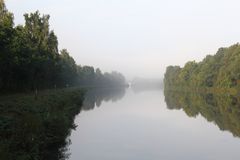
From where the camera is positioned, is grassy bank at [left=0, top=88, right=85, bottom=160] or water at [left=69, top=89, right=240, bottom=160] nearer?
grassy bank at [left=0, top=88, right=85, bottom=160]

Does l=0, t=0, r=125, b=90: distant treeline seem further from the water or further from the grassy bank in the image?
the grassy bank

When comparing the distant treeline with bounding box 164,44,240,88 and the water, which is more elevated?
the distant treeline with bounding box 164,44,240,88

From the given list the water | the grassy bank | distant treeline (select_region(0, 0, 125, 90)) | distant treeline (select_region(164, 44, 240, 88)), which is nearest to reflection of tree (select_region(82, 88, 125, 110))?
distant treeline (select_region(0, 0, 125, 90))

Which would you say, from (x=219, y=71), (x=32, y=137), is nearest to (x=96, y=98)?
(x=219, y=71)

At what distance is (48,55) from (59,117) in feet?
164

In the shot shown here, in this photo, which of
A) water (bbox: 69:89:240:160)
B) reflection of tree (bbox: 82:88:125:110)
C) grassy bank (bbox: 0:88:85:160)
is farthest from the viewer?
reflection of tree (bbox: 82:88:125:110)

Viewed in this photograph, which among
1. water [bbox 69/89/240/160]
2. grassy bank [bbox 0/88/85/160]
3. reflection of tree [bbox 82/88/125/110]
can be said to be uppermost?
reflection of tree [bbox 82/88/125/110]

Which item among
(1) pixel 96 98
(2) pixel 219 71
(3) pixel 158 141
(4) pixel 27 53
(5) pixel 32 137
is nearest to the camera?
(5) pixel 32 137

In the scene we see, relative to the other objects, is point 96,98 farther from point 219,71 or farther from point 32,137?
point 32,137

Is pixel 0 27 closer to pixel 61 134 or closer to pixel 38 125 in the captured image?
pixel 61 134

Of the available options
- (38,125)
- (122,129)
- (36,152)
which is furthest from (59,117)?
(122,129)

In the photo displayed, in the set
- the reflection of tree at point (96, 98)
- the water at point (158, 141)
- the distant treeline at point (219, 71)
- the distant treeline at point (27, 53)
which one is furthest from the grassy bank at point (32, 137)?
the distant treeline at point (219, 71)

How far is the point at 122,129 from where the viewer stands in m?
35.9

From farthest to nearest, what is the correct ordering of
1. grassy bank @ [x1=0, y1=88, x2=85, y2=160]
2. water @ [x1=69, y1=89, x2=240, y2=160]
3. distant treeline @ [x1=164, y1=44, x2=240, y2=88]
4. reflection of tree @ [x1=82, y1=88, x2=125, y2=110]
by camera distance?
distant treeline @ [x1=164, y1=44, x2=240, y2=88]
reflection of tree @ [x1=82, y1=88, x2=125, y2=110]
water @ [x1=69, y1=89, x2=240, y2=160]
grassy bank @ [x1=0, y1=88, x2=85, y2=160]
